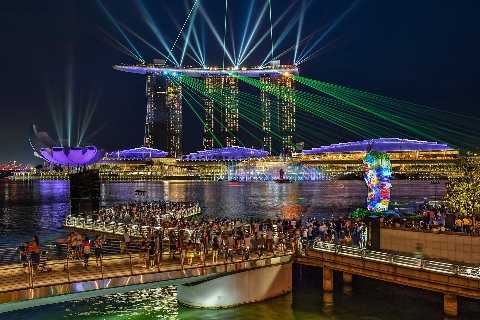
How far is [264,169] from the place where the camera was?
18450 centimetres

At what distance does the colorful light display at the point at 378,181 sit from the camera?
31.7 metres

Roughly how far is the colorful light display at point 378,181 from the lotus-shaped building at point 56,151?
110686mm

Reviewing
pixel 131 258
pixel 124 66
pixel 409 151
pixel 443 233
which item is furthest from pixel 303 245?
pixel 124 66

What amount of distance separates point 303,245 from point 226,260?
3547 mm

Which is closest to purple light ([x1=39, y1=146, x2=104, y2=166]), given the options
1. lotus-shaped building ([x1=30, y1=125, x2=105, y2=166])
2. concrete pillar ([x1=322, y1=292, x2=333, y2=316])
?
lotus-shaped building ([x1=30, y1=125, x2=105, y2=166])

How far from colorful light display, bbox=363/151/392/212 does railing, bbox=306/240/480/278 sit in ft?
43.3

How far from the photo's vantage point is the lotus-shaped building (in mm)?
130250

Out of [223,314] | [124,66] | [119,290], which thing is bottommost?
[223,314]

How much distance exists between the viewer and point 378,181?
1248 inches

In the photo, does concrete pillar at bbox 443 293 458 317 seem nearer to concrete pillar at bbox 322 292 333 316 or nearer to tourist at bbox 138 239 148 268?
concrete pillar at bbox 322 292 333 316

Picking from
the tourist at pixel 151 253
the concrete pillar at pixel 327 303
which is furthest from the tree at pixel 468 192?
the tourist at pixel 151 253

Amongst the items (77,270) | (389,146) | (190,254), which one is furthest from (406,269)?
(389,146)

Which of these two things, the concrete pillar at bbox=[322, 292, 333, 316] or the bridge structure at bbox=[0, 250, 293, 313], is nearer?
the bridge structure at bbox=[0, 250, 293, 313]

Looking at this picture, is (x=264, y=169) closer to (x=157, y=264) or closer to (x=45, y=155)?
(x=45, y=155)
